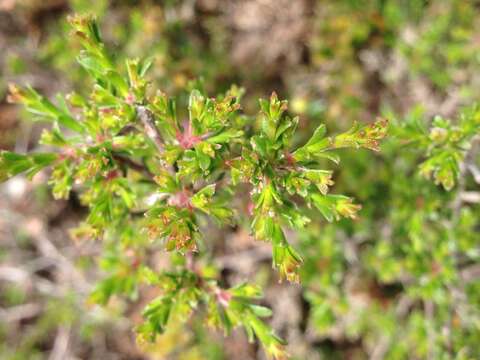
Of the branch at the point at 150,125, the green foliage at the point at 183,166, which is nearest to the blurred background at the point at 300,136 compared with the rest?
the green foliage at the point at 183,166

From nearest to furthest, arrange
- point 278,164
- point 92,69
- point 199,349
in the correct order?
point 278,164
point 92,69
point 199,349

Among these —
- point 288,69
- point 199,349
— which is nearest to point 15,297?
point 199,349

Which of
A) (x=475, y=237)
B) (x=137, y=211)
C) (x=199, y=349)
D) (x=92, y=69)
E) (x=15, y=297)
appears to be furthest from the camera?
(x=15, y=297)

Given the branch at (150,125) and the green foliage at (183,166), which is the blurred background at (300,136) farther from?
the branch at (150,125)

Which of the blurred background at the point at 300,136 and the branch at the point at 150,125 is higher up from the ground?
the branch at the point at 150,125

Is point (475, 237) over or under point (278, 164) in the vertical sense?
under

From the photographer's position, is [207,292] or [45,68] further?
[45,68]

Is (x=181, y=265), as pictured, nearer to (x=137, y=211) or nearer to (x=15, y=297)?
(x=137, y=211)

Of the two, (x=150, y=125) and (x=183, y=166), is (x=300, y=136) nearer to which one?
(x=150, y=125)
